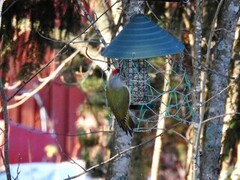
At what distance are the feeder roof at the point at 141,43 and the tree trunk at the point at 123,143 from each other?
1.26 feet

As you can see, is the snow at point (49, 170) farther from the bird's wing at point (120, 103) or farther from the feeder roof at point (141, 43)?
the feeder roof at point (141, 43)

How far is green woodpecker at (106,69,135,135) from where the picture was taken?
3.28 metres

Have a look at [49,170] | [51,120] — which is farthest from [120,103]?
[51,120]

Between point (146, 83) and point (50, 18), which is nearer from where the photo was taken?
point (146, 83)

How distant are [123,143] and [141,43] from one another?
851 mm

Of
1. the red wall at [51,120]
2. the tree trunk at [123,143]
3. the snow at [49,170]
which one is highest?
the tree trunk at [123,143]

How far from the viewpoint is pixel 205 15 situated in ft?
17.0

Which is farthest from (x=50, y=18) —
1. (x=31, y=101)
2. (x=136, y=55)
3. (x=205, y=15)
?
(x=31, y=101)

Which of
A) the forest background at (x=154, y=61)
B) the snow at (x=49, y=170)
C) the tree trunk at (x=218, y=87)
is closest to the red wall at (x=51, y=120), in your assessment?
the snow at (x=49, y=170)

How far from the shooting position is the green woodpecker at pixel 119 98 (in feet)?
10.8

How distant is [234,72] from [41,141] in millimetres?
4730

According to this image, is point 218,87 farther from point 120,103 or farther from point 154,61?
point 154,61

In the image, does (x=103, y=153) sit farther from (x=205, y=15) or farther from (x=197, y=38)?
(x=197, y=38)

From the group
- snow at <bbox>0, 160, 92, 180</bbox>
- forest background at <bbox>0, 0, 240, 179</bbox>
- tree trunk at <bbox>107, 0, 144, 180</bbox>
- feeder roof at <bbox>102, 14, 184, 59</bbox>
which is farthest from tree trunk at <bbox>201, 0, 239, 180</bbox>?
snow at <bbox>0, 160, 92, 180</bbox>
